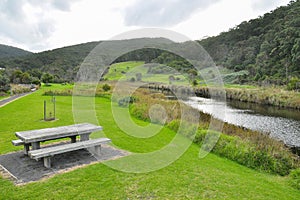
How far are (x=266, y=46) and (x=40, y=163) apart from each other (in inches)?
2377

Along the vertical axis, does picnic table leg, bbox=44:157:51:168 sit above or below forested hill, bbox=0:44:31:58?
below

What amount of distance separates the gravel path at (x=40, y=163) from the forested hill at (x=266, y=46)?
37.4 meters

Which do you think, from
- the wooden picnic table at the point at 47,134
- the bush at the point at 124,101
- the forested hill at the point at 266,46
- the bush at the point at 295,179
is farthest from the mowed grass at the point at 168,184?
the forested hill at the point at 266,46

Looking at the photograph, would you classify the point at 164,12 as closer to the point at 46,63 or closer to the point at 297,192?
the point at 297,192

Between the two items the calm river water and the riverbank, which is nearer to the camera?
the calm river water

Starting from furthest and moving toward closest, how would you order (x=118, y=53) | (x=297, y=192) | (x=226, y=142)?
(x=118, y=53), (x=226, y=142), (x=297, y=192)

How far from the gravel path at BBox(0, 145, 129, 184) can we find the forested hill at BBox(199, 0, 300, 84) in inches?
1471

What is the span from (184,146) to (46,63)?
8545 centimetres

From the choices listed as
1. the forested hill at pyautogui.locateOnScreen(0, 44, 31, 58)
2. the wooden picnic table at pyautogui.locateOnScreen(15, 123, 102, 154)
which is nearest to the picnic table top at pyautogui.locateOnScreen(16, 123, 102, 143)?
the wooden picnic table at pyautogui.locateOnScreen(15, 123, 102, 154)

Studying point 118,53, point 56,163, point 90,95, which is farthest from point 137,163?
point 90,95

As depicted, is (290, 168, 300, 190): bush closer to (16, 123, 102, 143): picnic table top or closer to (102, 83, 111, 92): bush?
(16, 123, 102, 143): picnic table top

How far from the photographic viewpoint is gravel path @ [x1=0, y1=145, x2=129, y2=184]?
216 inches

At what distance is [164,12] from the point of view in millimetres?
10281

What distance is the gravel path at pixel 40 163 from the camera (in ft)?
18.0
